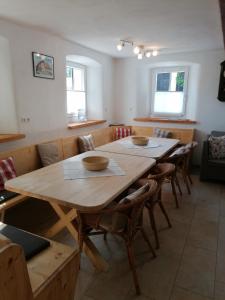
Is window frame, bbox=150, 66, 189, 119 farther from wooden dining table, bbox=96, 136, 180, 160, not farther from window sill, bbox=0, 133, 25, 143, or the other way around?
window sill, bbox=0, 133, 25, 143

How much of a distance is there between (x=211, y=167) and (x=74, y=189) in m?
2.93

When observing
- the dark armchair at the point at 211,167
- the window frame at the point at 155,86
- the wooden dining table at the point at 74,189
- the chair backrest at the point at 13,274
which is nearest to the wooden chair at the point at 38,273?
the chair backrest at the point at 13,274

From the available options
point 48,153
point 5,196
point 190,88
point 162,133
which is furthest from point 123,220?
point 190,88

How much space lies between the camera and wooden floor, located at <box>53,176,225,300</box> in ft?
5.46

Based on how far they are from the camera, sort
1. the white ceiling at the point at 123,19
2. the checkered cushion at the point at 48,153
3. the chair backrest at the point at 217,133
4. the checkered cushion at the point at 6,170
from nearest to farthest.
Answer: the white ceiling at the point at 123,19 < the checkered cushion at the point at 6,170 < the checkered cushion at the point at 48,153 < the chair backrest at the point at 217,133

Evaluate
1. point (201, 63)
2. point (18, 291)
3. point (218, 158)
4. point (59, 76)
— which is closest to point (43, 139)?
point (59, 76)

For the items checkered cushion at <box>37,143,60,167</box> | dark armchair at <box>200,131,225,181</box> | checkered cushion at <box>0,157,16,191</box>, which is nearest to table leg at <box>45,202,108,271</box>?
checkered cushion at <box>0,157,16,191</box>

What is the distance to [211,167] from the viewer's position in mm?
3822

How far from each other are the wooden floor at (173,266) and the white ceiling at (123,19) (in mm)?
2339

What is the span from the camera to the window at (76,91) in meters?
4.46

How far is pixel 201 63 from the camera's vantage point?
4.43 metres

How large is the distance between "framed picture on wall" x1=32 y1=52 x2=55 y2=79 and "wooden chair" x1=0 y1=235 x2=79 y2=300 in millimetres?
2577

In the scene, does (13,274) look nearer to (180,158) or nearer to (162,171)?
(162,171)

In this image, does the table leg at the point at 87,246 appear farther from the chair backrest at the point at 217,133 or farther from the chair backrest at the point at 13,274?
the chair backrest at the point at 217,133
